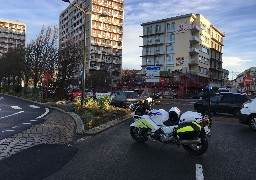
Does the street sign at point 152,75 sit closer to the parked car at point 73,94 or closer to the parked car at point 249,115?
the parked car at point 73,94

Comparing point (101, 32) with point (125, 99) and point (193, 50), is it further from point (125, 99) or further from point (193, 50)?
point (125, 99)

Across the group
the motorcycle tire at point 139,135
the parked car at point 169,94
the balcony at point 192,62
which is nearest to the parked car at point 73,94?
the parked car at point 169,94

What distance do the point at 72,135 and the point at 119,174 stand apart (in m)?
4.84

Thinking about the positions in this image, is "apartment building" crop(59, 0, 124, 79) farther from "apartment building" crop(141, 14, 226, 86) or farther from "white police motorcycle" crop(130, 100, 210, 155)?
"white police motorcycle" crop(130, 100, 210, 155)

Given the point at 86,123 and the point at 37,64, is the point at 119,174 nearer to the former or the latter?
the point at 86,123

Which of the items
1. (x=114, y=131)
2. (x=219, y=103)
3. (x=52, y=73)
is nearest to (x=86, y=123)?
(x=114, y=131)

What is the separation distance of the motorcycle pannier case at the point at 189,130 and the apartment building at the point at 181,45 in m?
67.9

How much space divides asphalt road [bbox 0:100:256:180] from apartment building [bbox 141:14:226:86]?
6717cm

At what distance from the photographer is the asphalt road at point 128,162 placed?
6.00m

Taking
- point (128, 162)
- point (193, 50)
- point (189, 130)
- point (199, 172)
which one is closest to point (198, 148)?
point (189, 130)

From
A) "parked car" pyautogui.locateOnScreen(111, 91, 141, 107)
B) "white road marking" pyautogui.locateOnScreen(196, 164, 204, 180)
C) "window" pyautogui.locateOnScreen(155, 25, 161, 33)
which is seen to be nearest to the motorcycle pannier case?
"white road marking" pyautogui.locateOnScreen(196, 164, 204, 180)

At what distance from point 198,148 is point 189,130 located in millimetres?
524

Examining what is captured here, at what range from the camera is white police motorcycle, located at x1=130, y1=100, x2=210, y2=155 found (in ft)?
25.2

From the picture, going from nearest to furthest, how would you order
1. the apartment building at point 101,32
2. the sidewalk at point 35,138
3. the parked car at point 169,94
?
the sidewalk at point 35,138 < the parked car at point 169,94 < the apartment building at point 101,32
